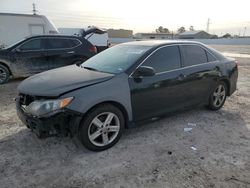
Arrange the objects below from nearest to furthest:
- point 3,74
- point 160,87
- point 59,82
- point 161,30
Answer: point 59,82
point 160,87
point 3,74
point 161,30

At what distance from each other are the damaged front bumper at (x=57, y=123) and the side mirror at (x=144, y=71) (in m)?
1.14

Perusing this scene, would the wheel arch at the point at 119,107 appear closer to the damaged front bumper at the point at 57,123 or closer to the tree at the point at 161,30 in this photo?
the damaged front bumper at the point at 57,123

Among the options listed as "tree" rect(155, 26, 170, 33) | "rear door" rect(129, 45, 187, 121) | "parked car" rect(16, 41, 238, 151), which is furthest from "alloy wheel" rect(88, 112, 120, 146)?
"tree" rect(155, 26, 170, 33)

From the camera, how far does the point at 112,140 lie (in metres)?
3.74

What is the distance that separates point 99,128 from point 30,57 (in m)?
5.80

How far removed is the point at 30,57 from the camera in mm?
8273

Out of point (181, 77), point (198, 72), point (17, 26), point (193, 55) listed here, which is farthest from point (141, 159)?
point (17, 26)

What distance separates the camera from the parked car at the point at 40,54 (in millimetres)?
8133

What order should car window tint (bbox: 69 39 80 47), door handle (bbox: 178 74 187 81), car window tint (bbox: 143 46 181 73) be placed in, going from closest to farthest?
car window tint (bbox: 143 46 181 73) < door handle (bbox: 178 74 187 81) < car window tint (bbox: 69 39 80 47)

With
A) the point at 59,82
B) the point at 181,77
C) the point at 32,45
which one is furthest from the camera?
the point at 32,45

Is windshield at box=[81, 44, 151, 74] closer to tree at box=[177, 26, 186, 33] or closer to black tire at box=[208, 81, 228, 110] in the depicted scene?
black tire at box=[208, 81, 228, 110]

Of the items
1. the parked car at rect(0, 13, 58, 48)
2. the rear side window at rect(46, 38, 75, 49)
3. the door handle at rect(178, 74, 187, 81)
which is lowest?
the door handle at rect(178, 74, 187, 81)

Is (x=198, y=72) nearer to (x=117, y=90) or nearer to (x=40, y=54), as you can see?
(x=117, y=90)

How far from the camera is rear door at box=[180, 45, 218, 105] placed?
4.59m
